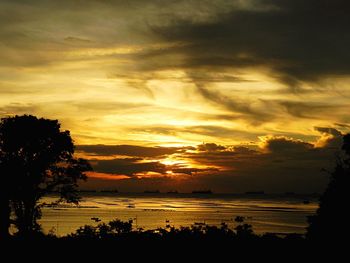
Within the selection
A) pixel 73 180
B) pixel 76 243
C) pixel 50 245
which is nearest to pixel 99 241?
pixel 76 243

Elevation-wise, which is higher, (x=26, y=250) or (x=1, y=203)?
(x=1, y=203)

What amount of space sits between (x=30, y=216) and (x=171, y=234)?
823 inches

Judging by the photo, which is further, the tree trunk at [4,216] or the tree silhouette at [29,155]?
the tree silhouette at [29,155]

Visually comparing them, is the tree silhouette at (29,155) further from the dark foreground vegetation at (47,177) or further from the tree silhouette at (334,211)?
the tree silhouette at (334,211)

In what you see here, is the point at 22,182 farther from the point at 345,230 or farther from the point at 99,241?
the point at 345,230

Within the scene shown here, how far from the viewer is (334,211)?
103ft

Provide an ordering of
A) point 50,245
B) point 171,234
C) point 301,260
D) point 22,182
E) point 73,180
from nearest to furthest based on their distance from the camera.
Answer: point 301,260 → point 50,245 → point 171,234 → point 22,182 → point 73,180

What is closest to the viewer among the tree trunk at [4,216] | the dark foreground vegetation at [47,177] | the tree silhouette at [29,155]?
the tree trunk at [4,216]

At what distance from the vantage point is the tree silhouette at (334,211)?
96.9 feet

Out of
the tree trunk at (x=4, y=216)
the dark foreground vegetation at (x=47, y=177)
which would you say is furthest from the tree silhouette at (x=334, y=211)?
the tree trunk at (x=4, y=216)

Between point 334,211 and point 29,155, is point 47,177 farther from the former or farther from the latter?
point 334,211

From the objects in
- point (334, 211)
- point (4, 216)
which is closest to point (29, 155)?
point (4, 216)

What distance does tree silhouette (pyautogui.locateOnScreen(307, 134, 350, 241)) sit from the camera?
1162 inches

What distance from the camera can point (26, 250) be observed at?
73.9 feet
